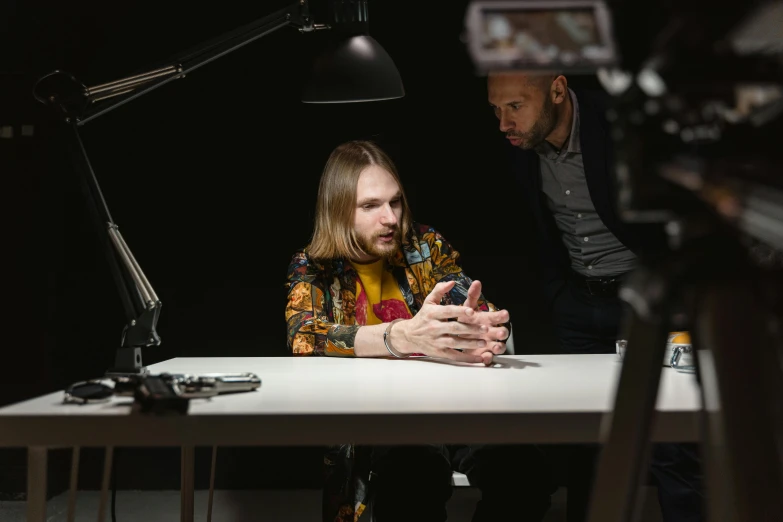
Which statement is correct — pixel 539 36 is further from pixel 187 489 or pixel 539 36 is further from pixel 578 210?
pixel 578 210

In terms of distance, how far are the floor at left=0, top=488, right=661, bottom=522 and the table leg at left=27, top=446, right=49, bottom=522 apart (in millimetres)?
2017

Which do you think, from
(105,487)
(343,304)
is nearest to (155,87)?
(343,304)

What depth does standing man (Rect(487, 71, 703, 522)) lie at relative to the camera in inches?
104

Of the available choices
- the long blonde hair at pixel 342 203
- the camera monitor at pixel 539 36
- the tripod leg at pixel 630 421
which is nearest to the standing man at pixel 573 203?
the long blonde hair at pixel 342 203

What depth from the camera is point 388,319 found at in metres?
2.47

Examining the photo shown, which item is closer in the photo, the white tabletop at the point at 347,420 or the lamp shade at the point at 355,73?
the white tabletop at the point at 347,420

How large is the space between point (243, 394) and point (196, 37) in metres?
2.37

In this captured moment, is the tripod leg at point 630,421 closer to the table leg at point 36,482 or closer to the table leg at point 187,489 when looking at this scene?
the table leg at point 36,482

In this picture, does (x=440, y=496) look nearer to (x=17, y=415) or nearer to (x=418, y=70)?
(x=17, y=415)

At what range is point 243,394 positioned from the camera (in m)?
1.41

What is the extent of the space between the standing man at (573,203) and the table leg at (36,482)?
1.86 m

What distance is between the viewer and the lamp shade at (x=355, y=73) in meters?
2.23

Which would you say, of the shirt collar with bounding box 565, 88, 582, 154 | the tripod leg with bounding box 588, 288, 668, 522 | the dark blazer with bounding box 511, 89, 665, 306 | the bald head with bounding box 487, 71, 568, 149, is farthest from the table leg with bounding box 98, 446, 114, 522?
the shirt collar with bounding box 565, 88, 582, 154

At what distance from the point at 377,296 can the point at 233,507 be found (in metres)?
1.45
